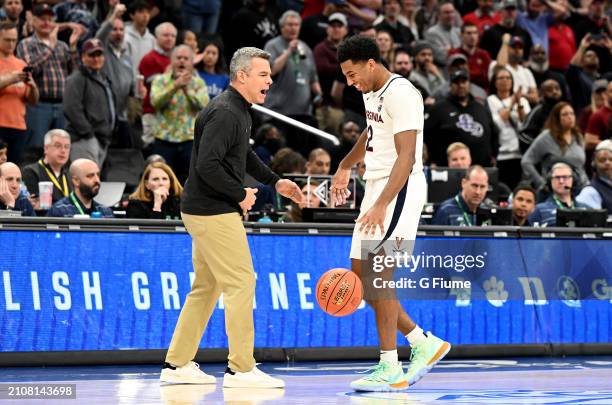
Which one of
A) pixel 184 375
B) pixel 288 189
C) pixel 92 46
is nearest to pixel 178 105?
pixel 92 46

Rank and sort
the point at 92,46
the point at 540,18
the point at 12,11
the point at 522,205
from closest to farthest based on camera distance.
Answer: the point at 522,205
the point at 92,46
the point at 12,11
the point at 540,18

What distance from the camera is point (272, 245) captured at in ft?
40.4

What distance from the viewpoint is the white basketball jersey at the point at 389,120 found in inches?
361

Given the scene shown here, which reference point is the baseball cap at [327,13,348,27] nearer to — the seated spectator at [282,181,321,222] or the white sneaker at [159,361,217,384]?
the seated spectator at [282,181,321,222]

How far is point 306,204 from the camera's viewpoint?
44.6ft

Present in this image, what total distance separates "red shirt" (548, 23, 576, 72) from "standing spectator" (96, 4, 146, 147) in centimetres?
890

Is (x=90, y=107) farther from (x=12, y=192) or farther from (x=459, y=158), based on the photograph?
(x=459, y=158)

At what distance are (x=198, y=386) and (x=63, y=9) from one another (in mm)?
10557

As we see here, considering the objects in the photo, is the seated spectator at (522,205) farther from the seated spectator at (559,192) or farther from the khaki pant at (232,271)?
the khaki pant at (232,271)

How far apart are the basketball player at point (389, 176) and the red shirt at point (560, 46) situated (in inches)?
569

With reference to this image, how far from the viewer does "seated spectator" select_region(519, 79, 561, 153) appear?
19.7m

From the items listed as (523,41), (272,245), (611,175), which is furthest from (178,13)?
(272,245)

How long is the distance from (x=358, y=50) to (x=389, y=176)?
38.6 inches

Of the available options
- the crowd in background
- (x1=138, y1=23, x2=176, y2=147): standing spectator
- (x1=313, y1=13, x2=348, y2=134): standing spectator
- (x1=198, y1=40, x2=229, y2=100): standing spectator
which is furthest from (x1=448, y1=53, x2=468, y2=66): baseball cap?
(x1=138, y1=23, x2=176, y2=147): standing spectator
